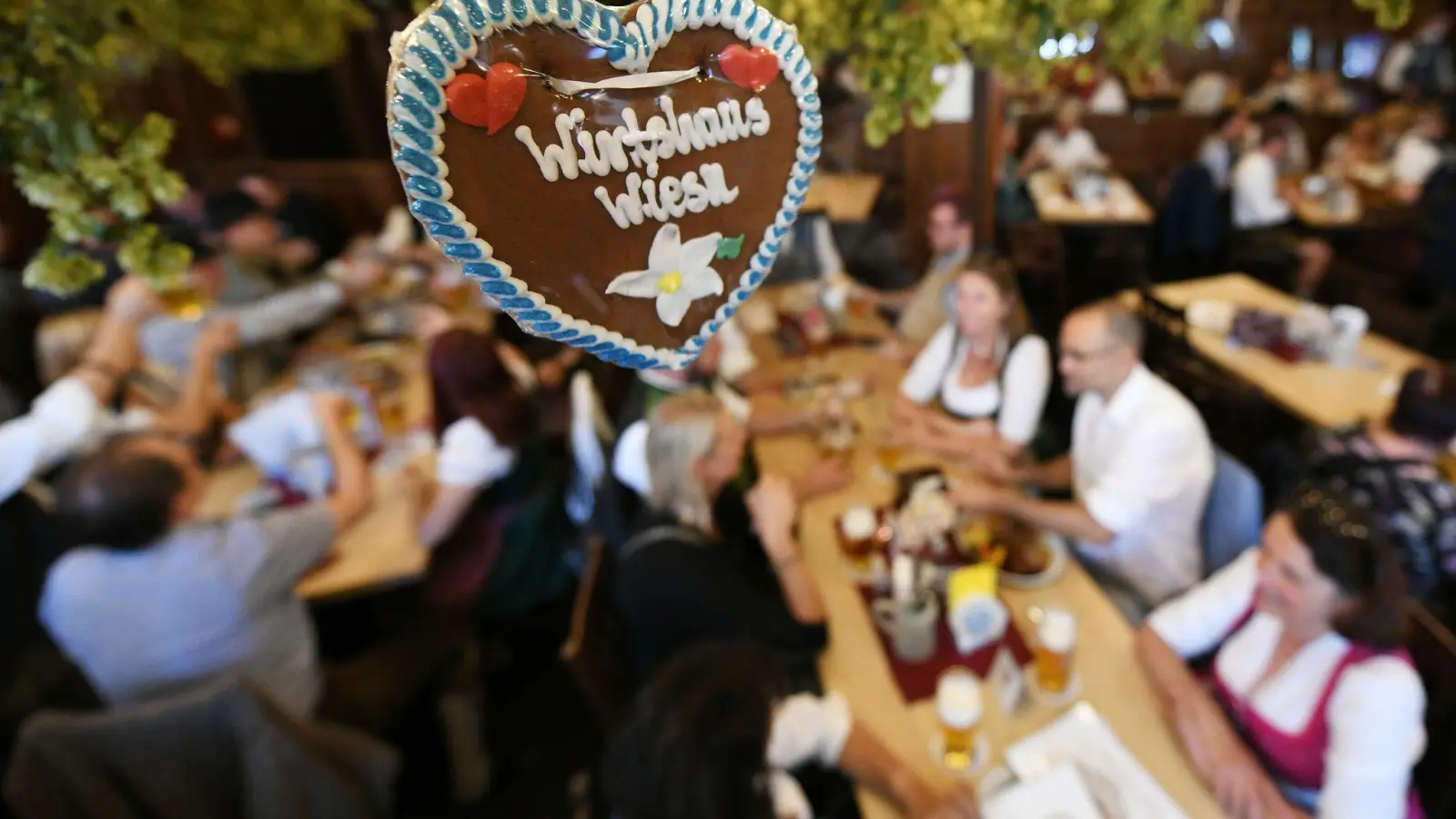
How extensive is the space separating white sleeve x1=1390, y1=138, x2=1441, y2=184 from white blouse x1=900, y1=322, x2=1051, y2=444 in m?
4.82

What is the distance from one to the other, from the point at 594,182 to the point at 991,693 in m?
1.50

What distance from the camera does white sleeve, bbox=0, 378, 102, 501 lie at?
219 cm

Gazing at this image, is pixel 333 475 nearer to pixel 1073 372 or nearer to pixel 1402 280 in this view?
pixel 1073 372

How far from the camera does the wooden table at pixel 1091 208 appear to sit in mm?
5484

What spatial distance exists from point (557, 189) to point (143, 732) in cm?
156

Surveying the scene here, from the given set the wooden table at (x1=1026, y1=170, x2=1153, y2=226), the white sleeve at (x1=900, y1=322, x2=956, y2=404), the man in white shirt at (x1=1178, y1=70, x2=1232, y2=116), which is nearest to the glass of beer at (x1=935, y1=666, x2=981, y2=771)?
the white sleeve at (x1=900, y1=322, x2=956, y2=404)

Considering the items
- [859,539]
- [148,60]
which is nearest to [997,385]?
[859,539]

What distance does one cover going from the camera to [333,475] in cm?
250

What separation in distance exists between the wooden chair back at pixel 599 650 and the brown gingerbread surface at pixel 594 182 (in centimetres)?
114

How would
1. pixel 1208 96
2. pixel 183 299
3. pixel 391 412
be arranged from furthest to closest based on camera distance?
pixel 1208 96, pixel 391 412, pixel 183 299

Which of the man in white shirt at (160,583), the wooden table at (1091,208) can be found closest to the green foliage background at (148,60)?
the man in white shirt at (160,583)

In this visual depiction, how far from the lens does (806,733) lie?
1.59m

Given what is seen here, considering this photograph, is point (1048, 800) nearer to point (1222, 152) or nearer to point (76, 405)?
point (76, 405)

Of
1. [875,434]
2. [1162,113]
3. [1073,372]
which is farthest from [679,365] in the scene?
Result: [1162,113]
